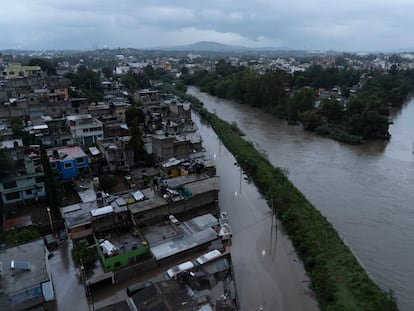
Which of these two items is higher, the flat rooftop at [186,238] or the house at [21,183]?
the house at [21,183]

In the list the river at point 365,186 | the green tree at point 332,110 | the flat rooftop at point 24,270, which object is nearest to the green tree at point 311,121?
the river at point 365,186

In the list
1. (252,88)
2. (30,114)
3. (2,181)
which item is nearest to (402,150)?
(252,88)

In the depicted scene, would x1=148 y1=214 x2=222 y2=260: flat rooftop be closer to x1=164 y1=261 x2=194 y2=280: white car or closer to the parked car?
x1=164 y1=261 x2=194 y2=280: white car

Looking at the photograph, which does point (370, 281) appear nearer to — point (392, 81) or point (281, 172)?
point (281, 172)

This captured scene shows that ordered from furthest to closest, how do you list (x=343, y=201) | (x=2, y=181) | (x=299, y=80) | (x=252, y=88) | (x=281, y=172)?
(x=299, y=80) → (x=252, y=88) → (x=281, y=172) → (x=343, y=201) → (x=2, y=181)

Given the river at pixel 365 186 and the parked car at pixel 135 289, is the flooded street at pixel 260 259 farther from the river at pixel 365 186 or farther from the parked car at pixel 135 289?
the parked car at pixel 135 289

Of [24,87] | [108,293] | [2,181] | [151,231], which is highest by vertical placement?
[24,87]
